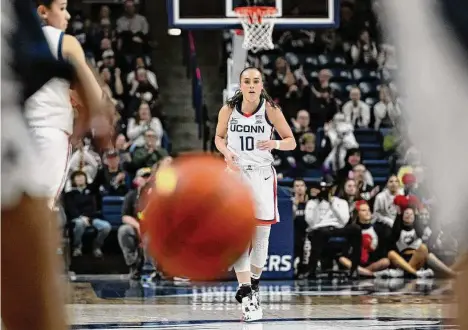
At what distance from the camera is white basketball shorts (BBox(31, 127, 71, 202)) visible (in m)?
3.17

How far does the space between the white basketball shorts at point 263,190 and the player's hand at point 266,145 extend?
0.18 metres

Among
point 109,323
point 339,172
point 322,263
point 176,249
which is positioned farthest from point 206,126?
point 176,249

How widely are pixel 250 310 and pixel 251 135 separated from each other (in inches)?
56.0

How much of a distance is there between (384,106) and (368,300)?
19.3ft

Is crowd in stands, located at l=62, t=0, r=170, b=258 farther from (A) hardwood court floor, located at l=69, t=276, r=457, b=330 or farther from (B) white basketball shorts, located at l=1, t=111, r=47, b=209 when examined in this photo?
(B) white basketball shorts, located at l=1, t=111, r=47, b=209

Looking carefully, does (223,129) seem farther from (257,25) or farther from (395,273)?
(395,273)

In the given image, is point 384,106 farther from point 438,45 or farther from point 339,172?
point 438,45

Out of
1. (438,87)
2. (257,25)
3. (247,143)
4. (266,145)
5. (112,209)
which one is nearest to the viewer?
(438,87)

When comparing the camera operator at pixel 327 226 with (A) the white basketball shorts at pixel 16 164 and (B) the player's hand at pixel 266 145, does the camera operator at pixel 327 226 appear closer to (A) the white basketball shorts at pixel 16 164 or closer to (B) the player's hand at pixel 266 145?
(B) the player's hand at pixel 266 145

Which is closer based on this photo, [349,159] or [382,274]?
[382,274]

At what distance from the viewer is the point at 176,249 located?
425cm

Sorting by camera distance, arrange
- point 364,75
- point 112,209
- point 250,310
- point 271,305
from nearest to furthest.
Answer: point 250,310 < point 271,305 < point 112,209 < point 364,75

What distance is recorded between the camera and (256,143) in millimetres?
7555

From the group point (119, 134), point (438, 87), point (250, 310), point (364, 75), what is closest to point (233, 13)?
point (119, 134)
